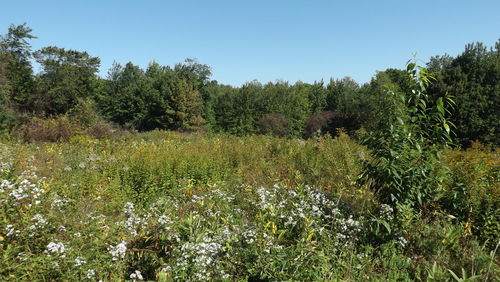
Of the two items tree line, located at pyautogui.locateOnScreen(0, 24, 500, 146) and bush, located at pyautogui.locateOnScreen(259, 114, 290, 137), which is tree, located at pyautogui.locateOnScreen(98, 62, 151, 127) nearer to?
tree line, located at pyautogui.locateOnScreen(0, 24, 500, 146)

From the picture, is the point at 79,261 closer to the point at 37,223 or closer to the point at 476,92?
the point at 37,223

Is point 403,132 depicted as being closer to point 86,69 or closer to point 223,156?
point 223,156

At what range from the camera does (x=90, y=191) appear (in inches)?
212

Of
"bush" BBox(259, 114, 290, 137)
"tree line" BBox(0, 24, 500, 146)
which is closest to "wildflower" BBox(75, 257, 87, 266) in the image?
"tree line" BBox(0, 24, 500, 146)

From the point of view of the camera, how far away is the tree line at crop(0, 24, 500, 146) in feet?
66.0

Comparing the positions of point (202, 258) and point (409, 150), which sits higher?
point (409, 150)

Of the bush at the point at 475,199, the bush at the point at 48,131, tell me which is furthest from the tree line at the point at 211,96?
the bush at the point at 475,199

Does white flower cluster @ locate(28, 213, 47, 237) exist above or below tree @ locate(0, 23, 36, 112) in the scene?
below

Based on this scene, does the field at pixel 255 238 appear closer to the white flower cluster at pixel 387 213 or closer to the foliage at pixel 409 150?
the white flower cluster at pixel 387 213

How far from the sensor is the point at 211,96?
41031 mm

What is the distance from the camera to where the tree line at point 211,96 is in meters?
20.1

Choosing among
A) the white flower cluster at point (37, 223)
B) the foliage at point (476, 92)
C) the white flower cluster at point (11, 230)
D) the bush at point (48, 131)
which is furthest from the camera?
the foliage at point (476, 92)

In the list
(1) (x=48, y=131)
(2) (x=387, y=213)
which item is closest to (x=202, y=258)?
(2) (x=387, y=213)


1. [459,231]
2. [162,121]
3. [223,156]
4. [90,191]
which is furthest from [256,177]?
[162,121]
